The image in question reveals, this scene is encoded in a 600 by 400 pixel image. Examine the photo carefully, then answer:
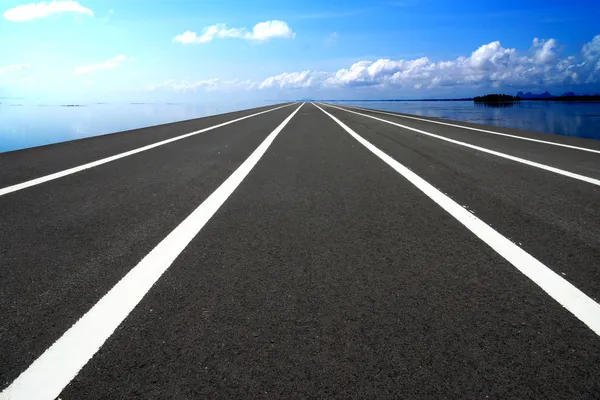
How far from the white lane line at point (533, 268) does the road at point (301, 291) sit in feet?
0.06

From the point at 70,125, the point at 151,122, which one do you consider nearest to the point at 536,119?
the point at 151,122

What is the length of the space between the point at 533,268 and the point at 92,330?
125 inches

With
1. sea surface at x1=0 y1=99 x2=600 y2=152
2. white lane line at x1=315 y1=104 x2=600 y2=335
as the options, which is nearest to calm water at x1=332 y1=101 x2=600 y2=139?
sea surface at x1=0 y1=99 x2=600 y2=152

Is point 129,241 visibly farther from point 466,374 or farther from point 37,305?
point 466,374

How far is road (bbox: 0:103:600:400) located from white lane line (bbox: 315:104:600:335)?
0.02 meters

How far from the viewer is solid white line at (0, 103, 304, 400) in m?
1.83

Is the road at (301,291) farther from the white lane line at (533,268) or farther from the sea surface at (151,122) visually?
the sea surface at (151,122)

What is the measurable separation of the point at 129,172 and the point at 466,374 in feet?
23.3

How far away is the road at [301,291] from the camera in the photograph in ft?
6.23

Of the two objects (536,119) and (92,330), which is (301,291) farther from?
(536,119)

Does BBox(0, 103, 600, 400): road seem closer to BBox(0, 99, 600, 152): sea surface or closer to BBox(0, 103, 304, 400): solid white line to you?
BBox(0, 103, 304, 400): solid white line

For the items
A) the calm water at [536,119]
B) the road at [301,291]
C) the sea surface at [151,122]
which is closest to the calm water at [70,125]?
the sea surface at [151,122]

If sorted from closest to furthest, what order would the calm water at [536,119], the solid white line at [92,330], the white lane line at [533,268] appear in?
the solid white line at [92,330] → the white lane line at [533,268] → the calm water at [536,119]

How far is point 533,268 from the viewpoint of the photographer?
3.09 metres
